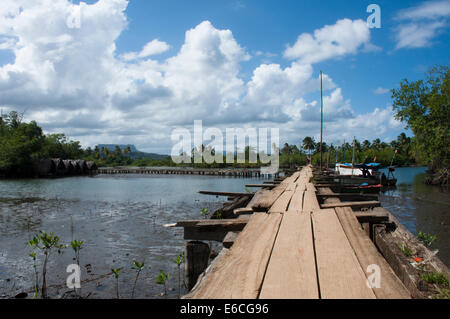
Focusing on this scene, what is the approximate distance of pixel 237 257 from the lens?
8.74 ft

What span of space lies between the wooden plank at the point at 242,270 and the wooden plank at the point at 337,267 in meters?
0.43

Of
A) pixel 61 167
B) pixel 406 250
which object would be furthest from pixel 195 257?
pixel 61 167

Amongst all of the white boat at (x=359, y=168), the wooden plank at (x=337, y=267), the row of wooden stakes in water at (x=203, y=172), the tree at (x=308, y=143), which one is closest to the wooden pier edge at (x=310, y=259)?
the wooden plank at (x=337, y=267)

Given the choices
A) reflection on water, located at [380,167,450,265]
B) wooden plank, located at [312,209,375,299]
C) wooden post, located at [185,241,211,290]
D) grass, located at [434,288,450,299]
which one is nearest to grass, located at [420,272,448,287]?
grass, located at [434,288,450,299]

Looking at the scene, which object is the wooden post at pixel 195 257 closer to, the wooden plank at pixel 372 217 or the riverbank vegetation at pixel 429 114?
the wooden plank at pixel 372 217

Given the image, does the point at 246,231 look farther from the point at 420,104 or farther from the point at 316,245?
the point at 420,104

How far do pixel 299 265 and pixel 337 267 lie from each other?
286 mm

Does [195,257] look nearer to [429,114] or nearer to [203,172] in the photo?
[429,114]

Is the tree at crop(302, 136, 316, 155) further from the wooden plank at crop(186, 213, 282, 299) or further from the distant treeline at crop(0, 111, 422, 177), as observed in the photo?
the wooden plank at crop(186, 213, 282, 299)

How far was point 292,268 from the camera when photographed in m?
2.38

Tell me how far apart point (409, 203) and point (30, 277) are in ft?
69.5

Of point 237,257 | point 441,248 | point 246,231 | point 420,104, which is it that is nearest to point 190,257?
point 246,231

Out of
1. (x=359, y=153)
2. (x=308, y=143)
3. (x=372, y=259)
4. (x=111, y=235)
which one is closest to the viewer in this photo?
(x=372, y=259)

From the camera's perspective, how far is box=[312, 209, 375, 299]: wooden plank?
6.62 ft
